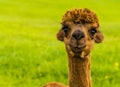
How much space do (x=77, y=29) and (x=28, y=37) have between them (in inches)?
406

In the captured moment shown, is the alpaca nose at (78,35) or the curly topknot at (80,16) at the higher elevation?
the curly topknot at (80,16)

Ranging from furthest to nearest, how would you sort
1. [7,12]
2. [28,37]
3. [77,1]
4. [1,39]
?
[77,1] < [7,12] < [28,37] < [1,39]

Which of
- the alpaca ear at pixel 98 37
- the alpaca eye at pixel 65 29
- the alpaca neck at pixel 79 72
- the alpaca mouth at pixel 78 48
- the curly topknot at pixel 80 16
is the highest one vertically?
the curly topknot at pixel 80 16

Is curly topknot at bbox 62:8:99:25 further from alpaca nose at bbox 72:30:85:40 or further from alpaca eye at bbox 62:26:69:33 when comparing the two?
alpaca nose at bbox 72:30:85:40

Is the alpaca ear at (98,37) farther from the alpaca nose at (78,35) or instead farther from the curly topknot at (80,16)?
the alpaca nose at (78,35)

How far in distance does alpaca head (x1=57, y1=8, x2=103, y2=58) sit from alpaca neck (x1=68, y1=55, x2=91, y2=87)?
0.17m

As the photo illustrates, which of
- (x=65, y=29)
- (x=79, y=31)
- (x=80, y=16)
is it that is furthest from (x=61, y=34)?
(x=79, y=31)

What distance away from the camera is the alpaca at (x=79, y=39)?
18.5 feet

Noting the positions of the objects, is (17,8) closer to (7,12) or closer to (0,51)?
(7,12)

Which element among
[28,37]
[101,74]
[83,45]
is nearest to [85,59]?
[83,45]

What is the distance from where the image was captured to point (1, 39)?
14445mm

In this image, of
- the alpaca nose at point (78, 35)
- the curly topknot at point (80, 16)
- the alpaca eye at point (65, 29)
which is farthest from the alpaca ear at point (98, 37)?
the alpaca nose at point (78, 35)

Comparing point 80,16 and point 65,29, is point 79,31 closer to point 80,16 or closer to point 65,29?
point 80,16

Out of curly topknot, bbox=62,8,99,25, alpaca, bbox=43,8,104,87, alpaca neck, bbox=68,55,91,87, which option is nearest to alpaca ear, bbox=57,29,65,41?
alpaca, bbox=43,8,104,87
